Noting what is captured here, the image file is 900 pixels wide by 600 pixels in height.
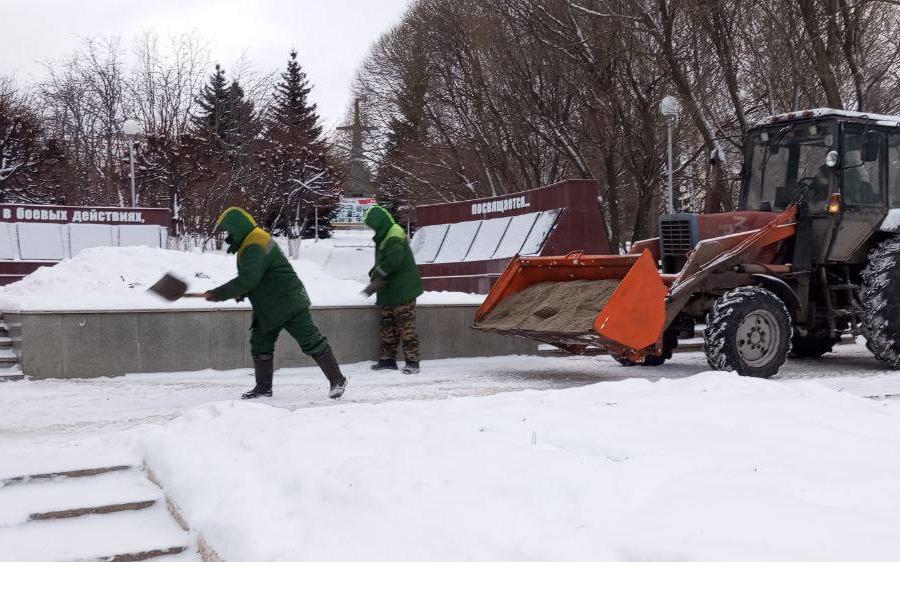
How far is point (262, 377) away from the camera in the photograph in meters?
8.16

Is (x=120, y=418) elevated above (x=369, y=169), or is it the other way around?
(x=369, y=169)

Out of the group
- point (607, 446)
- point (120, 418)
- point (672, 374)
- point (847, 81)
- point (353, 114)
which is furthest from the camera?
point (353, 114)

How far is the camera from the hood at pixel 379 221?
401 inches

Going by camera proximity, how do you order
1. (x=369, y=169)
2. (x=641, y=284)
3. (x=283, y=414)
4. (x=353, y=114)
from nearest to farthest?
(x=283, y=414) → (x=641, y=284) → (x=369, y=169) → (x=353, y=114)

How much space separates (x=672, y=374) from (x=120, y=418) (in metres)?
5.57

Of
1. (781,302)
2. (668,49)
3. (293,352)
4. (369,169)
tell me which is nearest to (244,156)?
(369,169)

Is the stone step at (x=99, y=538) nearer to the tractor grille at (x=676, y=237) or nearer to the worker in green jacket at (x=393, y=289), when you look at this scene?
the worker in green jacket at (x=393, y=289)

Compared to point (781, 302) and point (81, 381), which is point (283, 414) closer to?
point (81, 381)

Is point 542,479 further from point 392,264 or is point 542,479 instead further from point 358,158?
point 358,158

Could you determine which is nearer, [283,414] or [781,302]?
[283,414]

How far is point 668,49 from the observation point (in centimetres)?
1803

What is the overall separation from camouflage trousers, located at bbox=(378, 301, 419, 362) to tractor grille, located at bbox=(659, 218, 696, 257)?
280 cm

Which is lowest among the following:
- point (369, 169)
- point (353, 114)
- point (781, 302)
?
point (781, 302)

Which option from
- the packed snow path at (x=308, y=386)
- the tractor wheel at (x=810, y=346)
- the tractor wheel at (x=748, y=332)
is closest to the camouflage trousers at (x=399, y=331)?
the packed snow path at (x=308, y=386)
